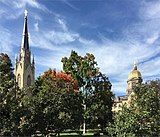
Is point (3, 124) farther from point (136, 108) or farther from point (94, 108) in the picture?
point (94, 108)

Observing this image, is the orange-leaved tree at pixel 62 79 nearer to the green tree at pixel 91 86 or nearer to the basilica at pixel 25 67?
the green tree at pixel 91 86

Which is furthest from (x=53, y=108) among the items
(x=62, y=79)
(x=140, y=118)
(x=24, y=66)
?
(x=24, y=66)

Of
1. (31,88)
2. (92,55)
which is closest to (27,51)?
(92,55)

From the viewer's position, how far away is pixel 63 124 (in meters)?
28.5

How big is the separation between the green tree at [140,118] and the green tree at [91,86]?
18397 mm

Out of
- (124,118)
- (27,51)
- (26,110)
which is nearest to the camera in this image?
(124,118)

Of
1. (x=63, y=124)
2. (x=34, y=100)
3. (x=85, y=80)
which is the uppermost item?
(x=85, y=80)

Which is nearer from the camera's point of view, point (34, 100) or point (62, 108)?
point (34, 100)

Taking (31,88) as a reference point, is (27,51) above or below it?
above

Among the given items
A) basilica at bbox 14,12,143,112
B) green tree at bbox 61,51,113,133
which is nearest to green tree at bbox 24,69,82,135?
green tree at bbox 61,51,113,133

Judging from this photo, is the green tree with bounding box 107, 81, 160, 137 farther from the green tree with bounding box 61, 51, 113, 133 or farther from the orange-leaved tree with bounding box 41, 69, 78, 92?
the green tree with bounding box 61, 51, 113, 133

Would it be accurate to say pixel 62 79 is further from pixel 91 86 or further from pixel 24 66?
pixel 24 66

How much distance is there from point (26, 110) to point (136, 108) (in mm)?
9785

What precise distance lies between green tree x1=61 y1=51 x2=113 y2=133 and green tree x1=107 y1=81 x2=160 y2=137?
18.4 meters
